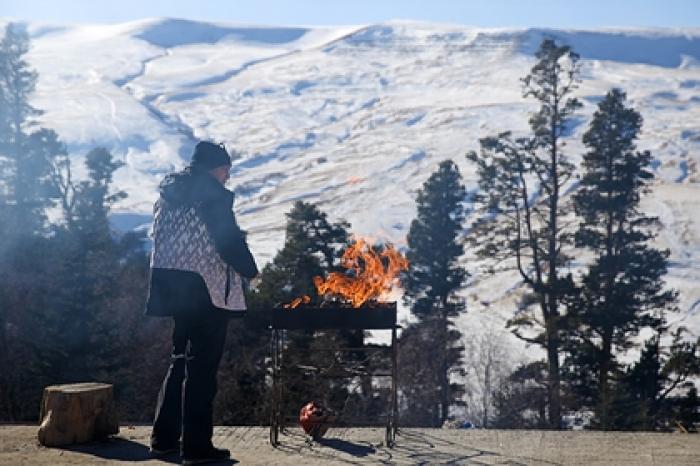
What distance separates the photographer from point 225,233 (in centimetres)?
668

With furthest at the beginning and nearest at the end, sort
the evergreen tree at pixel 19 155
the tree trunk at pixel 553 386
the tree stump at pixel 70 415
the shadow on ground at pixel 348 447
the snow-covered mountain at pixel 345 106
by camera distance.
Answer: the snow-covered mountain at pixel 345 106 → the evergreen tree at pixel 19 155 → the tree trunk at pixel 553 386 → the tree stump at pixel 70 415 → the shadow on ground at pixel 348 447

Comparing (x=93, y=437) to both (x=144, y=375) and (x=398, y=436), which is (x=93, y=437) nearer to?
(x=398, y=436)

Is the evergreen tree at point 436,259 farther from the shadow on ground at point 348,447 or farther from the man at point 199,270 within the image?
the man at point 199,270

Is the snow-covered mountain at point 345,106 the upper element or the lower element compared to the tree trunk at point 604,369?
upper

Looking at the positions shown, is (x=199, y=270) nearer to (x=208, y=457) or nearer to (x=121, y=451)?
(x=208, y=457)

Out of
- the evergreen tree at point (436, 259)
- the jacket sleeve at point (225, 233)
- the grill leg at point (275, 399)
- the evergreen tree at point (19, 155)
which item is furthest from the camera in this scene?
the evergreen tree at point (19, 155)

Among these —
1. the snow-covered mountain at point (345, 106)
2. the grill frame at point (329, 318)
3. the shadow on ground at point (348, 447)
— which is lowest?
the shadow on ground at point (348, 447)

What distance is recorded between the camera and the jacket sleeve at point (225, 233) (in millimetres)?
6672

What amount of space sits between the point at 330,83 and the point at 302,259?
6805 cm

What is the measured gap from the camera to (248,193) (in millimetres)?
65625

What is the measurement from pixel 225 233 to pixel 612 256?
2415cm

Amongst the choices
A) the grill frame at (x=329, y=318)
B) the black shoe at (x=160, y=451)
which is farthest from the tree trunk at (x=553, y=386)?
the black shoe at (x=160, y=451)

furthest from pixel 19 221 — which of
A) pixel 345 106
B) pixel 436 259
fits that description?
pixel 345 106

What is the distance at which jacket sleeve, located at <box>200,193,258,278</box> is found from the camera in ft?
21.9
